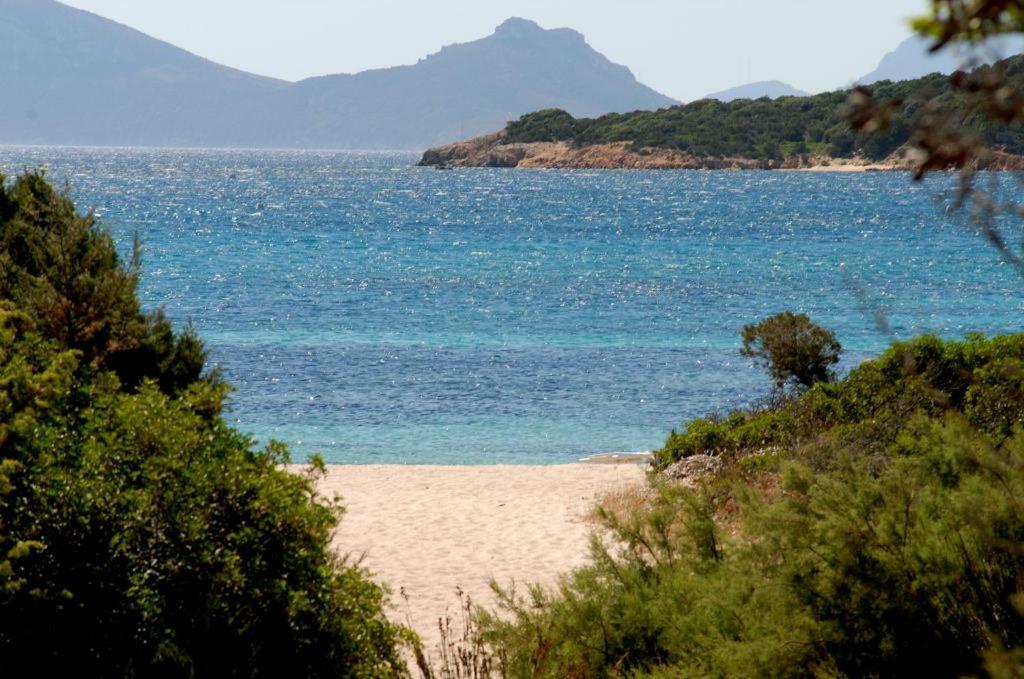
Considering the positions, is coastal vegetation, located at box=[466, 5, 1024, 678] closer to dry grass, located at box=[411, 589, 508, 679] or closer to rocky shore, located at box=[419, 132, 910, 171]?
dry grass, located at box=[411, 589, 508, 679]

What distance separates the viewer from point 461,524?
47.2 ft

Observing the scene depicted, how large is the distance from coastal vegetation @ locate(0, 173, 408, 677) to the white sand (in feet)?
9.00

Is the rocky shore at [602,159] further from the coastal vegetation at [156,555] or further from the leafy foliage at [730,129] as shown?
the coastal vegetation at [156,555]

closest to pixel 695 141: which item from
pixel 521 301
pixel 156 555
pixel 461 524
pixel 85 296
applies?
pixel 521 301

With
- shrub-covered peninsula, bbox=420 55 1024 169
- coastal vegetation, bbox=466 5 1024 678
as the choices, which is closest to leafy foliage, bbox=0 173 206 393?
coastal vegetation, bbox=466 5 1024 678

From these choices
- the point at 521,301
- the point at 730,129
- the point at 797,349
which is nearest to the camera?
the point at 797,349

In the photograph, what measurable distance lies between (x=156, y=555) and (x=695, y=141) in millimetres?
140098

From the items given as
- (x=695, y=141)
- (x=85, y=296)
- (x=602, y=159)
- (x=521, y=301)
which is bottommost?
(x=521, y=301)

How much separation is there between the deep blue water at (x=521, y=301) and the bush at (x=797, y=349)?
268cm

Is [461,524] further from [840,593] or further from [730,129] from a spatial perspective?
[730,129]

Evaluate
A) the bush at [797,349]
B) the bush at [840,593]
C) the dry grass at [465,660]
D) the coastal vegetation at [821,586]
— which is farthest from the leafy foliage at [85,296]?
the bush at [797,349]

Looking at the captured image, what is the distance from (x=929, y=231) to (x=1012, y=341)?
56.4 m

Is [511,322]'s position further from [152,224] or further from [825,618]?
[152,224]

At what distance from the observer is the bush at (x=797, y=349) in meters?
19.1
